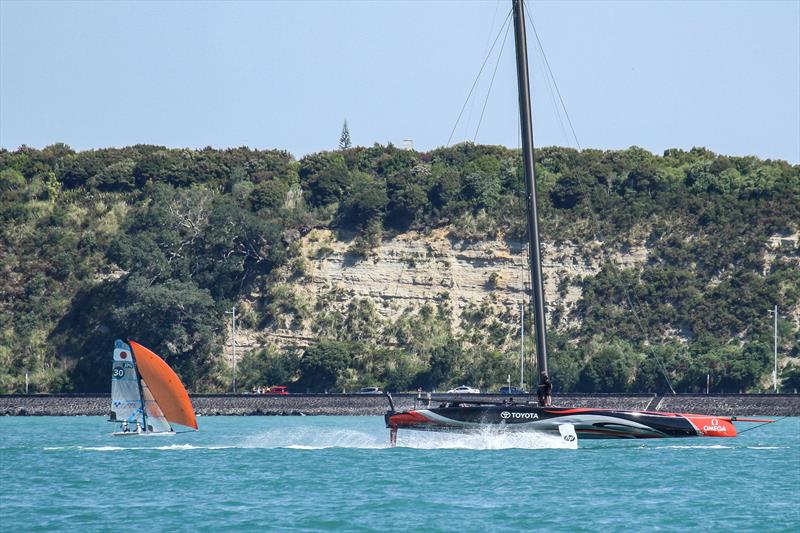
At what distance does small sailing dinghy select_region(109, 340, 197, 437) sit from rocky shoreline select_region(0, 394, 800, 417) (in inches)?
850

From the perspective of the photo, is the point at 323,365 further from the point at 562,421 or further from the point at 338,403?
Result: the point at 562,421

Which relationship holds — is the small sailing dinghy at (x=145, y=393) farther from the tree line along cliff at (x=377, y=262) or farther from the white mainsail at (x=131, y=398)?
the tree line along cliff at (x=377, y=262)

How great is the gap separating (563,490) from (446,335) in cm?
4878

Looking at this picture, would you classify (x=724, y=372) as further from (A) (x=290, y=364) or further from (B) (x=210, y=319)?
(B) (x=210, y=319)

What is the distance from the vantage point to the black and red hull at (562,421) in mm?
35625

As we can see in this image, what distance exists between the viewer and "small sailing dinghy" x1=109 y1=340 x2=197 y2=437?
44.3 metres

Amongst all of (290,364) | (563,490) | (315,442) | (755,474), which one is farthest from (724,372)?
(563,490)

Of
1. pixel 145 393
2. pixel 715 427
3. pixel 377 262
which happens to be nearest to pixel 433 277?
pixel 377 262

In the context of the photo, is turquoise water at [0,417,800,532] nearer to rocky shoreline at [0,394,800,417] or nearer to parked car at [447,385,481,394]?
rocky shoreline at [0,394,800,417]

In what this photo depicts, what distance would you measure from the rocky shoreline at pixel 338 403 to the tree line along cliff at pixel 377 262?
645 cm

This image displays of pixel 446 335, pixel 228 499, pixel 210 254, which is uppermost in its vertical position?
pixel 210 254

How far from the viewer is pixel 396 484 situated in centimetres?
3020

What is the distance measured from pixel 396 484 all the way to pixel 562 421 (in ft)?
23.6

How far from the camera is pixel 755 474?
32.9m
